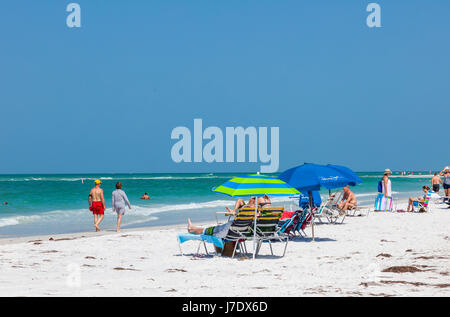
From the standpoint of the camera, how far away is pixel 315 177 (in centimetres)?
1105

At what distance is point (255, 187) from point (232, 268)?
4.84 feet

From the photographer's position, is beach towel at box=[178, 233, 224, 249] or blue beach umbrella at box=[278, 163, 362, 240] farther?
blue beach umbrella at box=[278, 163, 362, 240]

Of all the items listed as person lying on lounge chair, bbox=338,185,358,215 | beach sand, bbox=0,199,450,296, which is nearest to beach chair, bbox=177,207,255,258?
beach sand, bbox=0,199,450,296

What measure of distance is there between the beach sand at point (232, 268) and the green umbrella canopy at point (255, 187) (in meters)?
1.09

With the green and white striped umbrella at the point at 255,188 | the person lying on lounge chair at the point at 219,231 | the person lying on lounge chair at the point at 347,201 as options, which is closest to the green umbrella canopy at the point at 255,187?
the green and white striped umbrella at the point at 255,188

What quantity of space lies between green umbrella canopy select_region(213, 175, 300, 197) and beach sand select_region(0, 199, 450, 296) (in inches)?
42.9

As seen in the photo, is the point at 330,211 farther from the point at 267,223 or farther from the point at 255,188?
the point at 255,188

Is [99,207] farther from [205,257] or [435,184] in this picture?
[435,184]

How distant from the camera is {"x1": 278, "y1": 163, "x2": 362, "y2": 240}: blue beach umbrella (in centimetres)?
1103

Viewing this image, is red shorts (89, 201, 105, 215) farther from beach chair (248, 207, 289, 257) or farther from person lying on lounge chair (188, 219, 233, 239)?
beach chair (248, 207, 289, 257)

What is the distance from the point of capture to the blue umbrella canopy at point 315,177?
11031 millimetres

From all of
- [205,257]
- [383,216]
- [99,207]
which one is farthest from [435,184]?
[205,257]
